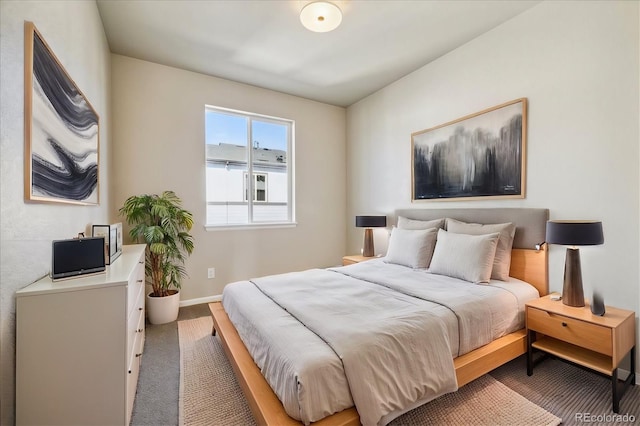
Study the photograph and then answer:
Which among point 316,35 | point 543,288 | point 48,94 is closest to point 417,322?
point 543,288

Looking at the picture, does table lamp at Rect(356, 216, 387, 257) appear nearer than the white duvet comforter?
No

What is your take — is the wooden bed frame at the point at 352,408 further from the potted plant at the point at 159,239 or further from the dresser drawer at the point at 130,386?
the potted plant at the point at 159,239

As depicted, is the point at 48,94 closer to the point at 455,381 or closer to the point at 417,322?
the point at 417,322

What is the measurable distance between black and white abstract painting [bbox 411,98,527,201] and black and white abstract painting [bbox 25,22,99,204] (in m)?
3.24

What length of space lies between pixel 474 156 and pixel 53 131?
333 centimetres

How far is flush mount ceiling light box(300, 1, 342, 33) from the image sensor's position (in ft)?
7.27

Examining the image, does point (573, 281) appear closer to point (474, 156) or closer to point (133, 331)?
point (474, 156)

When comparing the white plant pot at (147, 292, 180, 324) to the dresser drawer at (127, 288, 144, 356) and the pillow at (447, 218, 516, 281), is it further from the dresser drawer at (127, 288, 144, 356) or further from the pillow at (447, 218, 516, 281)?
the pillow at (447, 218, 516, 281)

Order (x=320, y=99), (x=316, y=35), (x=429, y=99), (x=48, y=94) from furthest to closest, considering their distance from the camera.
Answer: (x=320, y=99) → (x=429, y=99) → (x=316, y=35) → (x=48, y=94)

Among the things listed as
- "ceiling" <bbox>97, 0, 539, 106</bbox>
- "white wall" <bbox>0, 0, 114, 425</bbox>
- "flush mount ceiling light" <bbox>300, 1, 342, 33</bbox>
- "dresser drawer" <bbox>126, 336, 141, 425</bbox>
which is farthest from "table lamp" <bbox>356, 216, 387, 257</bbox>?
"white wall" <bbox>0, 0, 114, 425</bbox>

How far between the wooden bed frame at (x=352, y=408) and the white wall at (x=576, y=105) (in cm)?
16

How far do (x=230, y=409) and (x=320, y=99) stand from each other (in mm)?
4062

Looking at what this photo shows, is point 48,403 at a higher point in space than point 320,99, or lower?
lower

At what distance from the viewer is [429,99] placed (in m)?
3.37
